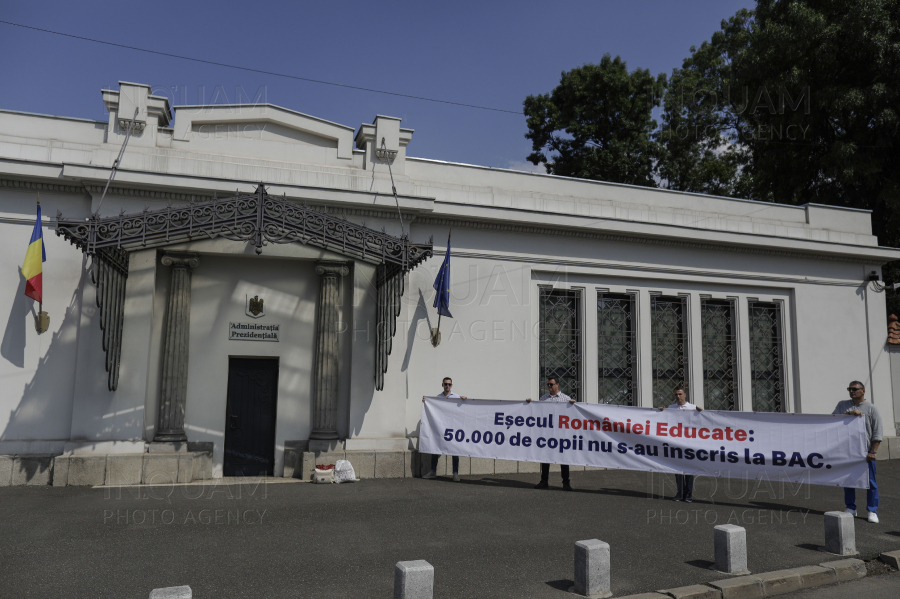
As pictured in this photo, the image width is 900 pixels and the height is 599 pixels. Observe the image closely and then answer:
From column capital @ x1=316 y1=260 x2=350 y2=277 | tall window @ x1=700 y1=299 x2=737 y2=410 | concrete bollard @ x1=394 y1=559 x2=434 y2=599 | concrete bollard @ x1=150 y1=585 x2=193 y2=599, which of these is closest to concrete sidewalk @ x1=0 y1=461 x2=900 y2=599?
concrete bollard @ x1=394 y1=559 x2=434 y2=599

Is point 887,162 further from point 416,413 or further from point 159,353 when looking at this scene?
point 159,353

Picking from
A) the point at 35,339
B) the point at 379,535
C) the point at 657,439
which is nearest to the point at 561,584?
the point at 379,535

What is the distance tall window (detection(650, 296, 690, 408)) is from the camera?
48.1 ft

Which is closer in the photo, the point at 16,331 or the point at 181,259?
the point at 16,331

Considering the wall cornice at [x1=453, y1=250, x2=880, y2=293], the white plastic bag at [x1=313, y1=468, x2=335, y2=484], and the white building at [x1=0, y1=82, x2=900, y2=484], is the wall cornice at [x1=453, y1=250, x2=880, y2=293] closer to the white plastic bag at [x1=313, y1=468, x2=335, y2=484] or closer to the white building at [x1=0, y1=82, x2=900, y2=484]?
the white building at [x1=0, y1=82, x2=900, y2=484]

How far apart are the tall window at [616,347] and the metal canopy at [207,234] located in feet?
17.6

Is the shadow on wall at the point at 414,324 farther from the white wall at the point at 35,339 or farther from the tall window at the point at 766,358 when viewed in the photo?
the tall window at the point at 766,358

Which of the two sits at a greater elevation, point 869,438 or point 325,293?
point 325,293

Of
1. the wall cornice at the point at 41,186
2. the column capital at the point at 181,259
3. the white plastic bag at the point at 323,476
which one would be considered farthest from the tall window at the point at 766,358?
the wall cornice at the point at 41,186

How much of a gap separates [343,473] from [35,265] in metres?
6.23

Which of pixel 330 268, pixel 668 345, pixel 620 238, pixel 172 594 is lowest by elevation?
pixel 172 594

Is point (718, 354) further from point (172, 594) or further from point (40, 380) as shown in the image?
point (40, 380)

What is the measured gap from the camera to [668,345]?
14.9 metres

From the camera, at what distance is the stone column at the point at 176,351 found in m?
11.2
